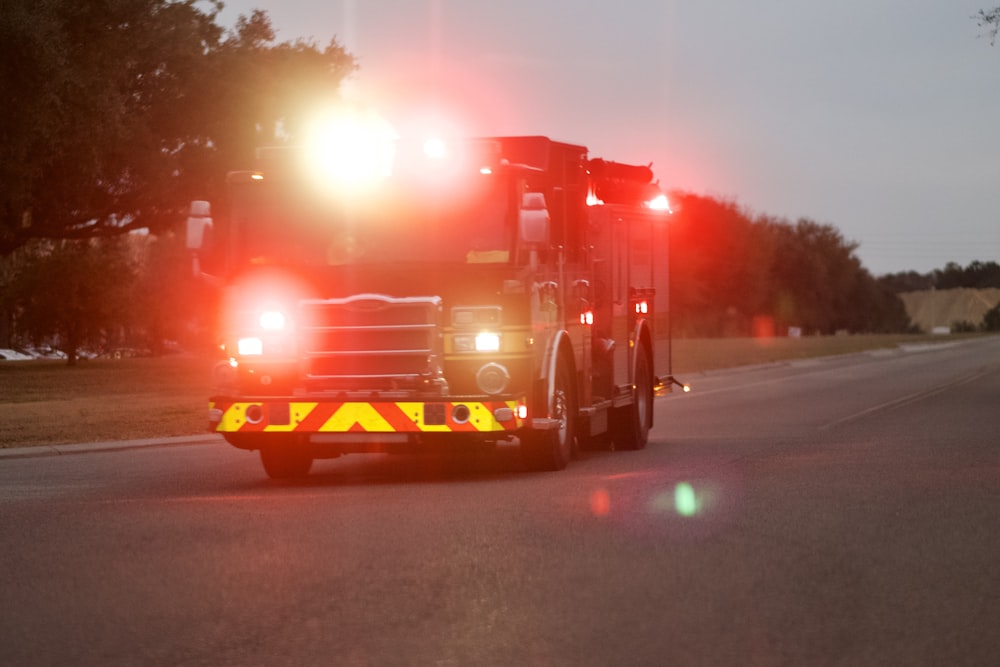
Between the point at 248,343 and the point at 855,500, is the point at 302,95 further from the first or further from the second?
the point at 855,500

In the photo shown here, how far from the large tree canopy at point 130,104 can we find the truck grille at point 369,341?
67.2 ft

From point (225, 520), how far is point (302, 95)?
100 ft

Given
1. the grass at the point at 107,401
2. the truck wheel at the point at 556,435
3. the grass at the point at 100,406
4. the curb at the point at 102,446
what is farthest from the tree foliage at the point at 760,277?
the truck wheel at the point at 556,435

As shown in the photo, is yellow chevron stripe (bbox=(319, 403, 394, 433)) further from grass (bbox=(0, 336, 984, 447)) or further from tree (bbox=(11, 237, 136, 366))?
Answer: tree (bbox=(11, 237, 136, 366))

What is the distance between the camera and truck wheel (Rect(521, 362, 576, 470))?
1586 cm

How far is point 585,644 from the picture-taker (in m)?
7.45

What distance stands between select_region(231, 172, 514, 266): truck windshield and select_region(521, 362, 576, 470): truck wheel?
1533 mm

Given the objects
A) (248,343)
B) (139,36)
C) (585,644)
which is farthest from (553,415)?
(139,36)

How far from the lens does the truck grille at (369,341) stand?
14922mm

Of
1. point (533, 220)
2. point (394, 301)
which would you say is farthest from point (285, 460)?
point (533, 220)

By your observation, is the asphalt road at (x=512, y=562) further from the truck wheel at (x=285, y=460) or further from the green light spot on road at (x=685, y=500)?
the truck wheel at (x=285, y=460)

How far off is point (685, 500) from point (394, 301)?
3.28 metres

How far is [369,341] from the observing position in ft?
49.4

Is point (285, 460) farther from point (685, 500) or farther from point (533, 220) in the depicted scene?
point (685, 500)
